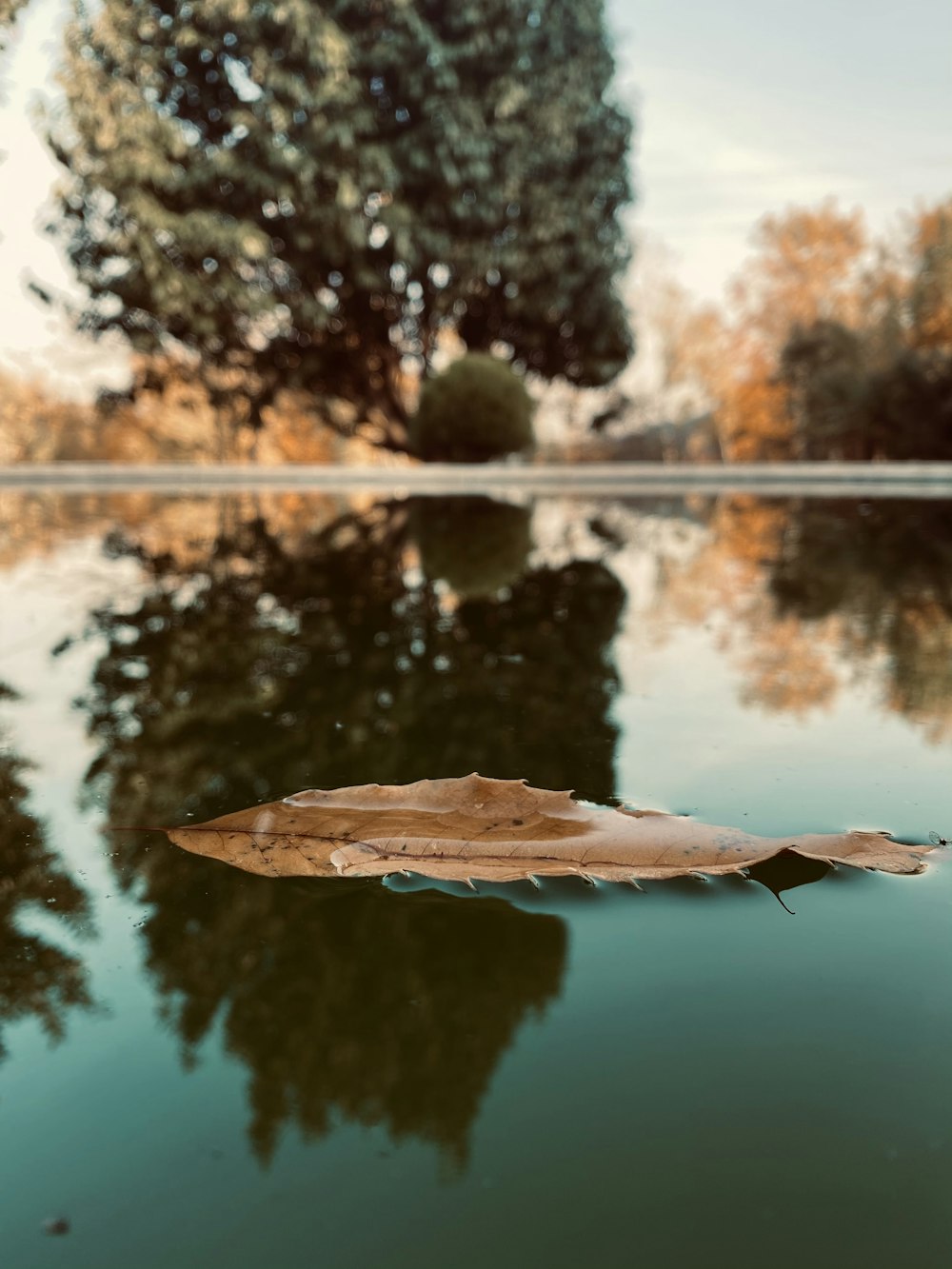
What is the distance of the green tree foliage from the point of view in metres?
13.7

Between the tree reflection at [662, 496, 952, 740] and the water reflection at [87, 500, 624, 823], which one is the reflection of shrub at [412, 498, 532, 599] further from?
the tree reflection at [662, 496, 952, 740]

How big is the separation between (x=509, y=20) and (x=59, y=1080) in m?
17.2

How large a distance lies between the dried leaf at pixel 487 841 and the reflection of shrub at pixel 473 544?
1940 millimetres

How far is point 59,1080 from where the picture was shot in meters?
0.70

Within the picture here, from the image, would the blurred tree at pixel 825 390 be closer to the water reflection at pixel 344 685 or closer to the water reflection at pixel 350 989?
the water reflection at pixel 344 685

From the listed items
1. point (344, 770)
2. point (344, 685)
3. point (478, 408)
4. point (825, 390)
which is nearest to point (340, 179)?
point (478, 408)

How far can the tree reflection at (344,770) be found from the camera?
2.39 ft

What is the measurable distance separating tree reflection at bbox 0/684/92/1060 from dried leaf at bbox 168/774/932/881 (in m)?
0.15

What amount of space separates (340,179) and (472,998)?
1482 centimetres

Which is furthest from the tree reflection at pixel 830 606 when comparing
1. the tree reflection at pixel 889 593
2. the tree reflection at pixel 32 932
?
the tree reflection at pixel 32 932

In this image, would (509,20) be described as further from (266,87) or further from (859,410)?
(859,410)

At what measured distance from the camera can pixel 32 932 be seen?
36.9 inches

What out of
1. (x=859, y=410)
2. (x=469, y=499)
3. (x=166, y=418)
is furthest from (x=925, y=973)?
(x=166, y=418)

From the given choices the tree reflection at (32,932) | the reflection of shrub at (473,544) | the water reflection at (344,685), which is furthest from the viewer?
the reflection of shrub at (473,544)
